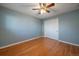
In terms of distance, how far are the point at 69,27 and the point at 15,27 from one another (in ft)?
3.77

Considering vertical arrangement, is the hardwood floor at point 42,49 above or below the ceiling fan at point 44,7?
below

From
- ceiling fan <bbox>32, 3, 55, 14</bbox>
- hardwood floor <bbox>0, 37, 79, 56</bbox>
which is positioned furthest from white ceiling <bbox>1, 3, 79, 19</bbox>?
hardwood floor <bbox>0, 37, 79, 56</bbox>

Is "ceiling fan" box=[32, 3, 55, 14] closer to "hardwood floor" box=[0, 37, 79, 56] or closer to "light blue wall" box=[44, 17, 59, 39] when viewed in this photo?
"light blue wall" box=[44, 17, 59, 39]

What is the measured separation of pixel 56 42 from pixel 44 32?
0.36 metres

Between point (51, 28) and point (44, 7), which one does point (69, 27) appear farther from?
point (44, 7)

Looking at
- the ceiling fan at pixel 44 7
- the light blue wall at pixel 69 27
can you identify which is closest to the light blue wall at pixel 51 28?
the light blue wall at pixel 69 27

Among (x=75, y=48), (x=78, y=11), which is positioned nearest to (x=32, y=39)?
(x=75, y=48)

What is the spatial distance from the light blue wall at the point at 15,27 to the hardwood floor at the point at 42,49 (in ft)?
0.49

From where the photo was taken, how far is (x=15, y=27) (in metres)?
1.44

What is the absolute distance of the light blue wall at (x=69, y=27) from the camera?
55.7 inches

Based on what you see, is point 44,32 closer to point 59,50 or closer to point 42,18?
point 42,18

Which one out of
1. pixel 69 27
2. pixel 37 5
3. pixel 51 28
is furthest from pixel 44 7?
pixel 69 27

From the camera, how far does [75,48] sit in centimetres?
142

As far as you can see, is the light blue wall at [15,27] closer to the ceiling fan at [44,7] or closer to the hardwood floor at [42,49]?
the hardwood floor at [42,49]
